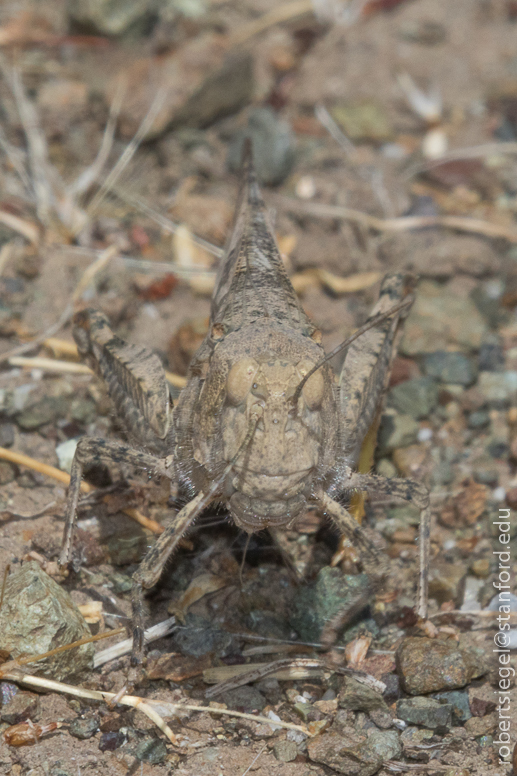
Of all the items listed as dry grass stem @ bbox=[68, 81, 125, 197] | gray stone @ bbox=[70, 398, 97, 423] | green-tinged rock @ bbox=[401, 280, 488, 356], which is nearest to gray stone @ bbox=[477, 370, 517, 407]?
green-tinged rock @ bbox=[401, 280, 488, 356]

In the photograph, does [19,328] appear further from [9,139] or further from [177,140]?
[177,140]

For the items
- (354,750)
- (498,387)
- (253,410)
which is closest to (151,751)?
(354,750)

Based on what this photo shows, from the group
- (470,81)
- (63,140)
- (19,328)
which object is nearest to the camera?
(19,328)

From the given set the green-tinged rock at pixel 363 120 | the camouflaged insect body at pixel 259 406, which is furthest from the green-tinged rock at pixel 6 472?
the green-tinged rock at pixel 363 120

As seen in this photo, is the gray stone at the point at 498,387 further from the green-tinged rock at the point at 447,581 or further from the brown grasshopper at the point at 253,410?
the green-tinged rock at the point at 447,581

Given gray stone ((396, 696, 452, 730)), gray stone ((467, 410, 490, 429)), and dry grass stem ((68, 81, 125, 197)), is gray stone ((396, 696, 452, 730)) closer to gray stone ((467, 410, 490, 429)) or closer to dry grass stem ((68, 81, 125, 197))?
gray stone ((467, 410, 490, 429))

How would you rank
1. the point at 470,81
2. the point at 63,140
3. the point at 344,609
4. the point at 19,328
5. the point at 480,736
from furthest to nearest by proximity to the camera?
1. the point at 470,81
2. the point at 63,140
3. the point at 19,328
4. the point at 344,609
5. the point at 480,736

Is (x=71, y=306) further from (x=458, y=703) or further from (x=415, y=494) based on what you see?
(x=458, y=703)

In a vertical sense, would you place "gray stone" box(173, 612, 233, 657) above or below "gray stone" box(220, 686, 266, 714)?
above

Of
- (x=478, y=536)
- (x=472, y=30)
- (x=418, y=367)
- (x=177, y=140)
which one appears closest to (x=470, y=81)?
(x=472, y=30)
